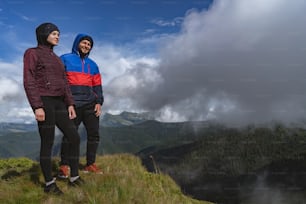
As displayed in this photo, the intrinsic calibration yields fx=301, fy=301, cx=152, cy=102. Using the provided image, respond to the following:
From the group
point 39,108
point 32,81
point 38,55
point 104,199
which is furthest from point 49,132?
point 104,199

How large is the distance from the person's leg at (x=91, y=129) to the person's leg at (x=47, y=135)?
1.88m

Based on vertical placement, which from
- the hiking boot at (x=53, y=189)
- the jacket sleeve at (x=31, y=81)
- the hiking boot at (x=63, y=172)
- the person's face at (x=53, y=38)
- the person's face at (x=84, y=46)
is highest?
the person's face at (x=84, y=46)

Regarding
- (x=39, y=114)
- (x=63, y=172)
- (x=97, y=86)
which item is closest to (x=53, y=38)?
(x=39, y=114)

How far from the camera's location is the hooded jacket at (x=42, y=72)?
553cm

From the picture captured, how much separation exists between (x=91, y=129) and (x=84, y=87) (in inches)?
44.9

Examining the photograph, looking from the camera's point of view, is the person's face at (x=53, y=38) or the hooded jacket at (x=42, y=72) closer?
the hooded jacket at (x=42, y=72)

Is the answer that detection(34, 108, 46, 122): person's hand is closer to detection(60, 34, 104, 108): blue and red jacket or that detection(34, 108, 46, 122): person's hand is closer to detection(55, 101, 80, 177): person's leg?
detection(55, 101, 80, 177): person's leg

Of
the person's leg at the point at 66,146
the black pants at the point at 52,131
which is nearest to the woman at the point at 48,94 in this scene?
the black pants at the point at 52,131

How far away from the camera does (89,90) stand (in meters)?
7.73

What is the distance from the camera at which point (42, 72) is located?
5.88 meters

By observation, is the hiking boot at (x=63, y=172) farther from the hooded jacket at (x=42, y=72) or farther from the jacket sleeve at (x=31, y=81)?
the jacket sleeve at (x=31, y=81)

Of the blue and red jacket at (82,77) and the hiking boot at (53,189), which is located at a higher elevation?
the blue and red jacket at (82,77)

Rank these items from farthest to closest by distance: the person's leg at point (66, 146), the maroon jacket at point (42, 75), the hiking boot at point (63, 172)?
the person's leg at point (66, 146), the hiking boot at point (63, 172), the maroon jacket at point (42, 75)

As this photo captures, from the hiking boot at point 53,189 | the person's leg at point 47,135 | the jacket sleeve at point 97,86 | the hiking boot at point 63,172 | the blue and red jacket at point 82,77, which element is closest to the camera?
the hiking boot at point 53,189
